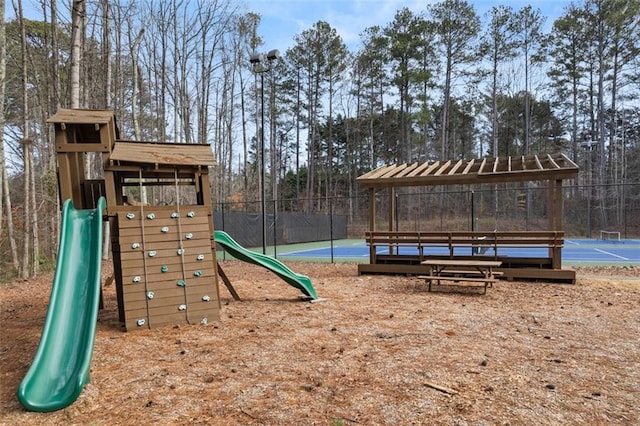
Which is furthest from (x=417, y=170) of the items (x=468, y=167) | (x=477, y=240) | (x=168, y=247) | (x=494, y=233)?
(x=168, y=247)

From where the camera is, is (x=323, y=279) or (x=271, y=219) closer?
(x=323, y=279)

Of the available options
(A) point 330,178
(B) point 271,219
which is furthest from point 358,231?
(B) point 271,219

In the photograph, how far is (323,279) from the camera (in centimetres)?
953

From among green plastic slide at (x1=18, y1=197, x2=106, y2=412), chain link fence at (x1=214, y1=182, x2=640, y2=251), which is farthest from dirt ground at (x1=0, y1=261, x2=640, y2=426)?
chain link fence at (x1=214, y1=182, x2=640, y2=251)

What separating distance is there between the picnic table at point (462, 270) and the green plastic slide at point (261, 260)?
2301mm

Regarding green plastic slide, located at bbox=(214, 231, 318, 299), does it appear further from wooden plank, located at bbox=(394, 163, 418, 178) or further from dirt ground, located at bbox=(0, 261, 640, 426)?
wooden plank, located at bbox=(394, 163, 418, 178)

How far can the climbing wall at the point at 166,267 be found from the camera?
5031 mm

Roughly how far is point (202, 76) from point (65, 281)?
2025 centimetres

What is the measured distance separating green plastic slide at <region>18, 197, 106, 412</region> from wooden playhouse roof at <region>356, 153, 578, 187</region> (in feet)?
21.6

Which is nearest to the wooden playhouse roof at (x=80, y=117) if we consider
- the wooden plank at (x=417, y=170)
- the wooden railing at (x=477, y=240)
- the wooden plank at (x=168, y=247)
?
the wooden plank at (x=168, y=247)

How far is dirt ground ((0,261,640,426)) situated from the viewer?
109 inches

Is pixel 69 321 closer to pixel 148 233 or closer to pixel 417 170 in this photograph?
pixel 148 233

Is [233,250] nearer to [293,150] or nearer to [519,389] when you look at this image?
[519,389]

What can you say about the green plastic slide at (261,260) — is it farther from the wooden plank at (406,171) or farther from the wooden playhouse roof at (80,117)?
the wooden plank at (406,171)
